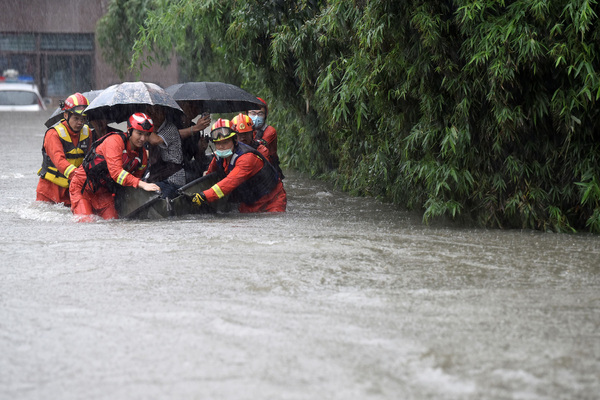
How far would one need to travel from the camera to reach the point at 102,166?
8250mm

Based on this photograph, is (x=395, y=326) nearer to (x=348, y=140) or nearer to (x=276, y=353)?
(x=276, y=353)

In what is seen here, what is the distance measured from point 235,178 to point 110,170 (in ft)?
4.24

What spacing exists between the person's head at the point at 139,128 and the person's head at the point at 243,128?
1041mm

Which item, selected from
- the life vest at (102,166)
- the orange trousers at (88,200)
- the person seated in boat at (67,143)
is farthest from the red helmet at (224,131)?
the person seated in boat at (67,143)

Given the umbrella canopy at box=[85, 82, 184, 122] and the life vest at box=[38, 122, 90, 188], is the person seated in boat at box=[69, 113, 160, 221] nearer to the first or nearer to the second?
the umbrella canopy at box=[85, 82, 184, 122]

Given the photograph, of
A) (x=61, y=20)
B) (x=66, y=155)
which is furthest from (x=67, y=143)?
(x=61, y=20)

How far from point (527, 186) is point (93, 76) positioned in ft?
93.9

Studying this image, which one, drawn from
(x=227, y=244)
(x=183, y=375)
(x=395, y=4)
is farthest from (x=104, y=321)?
(x=395, y=4)

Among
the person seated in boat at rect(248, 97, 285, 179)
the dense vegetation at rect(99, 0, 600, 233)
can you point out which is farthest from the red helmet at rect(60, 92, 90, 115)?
the dense vegetation at rect(99, 0, 600, 233)

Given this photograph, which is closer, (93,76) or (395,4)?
(395,4)

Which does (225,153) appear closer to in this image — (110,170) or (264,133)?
(110,170)

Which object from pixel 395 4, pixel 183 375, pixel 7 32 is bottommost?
pixel 183 375

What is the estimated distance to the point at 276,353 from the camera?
160 inches

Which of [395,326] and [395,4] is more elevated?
[395,4]
